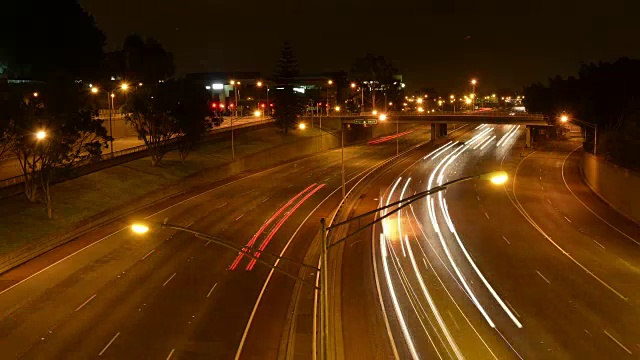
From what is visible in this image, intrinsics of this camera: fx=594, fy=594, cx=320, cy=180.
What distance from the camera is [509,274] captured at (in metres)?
29.6

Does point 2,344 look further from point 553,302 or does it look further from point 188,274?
point 553,302

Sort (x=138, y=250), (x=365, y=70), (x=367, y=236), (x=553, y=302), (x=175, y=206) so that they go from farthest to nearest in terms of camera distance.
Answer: (x=365, y=70), (x=175, y=206), (x=367, y=236), (x=138, y=250), (x=553, y=302)

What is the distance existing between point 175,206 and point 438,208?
70.0 ft

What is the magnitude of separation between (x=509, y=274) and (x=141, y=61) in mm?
94273

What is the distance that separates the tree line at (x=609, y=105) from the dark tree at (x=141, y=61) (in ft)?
222

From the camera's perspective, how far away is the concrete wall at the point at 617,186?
4369cm

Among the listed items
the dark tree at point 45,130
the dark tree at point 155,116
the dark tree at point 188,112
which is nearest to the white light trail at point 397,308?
the dark tree at point 45,130

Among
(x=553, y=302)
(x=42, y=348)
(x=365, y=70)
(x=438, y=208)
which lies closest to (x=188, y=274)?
(x=42, y=348)

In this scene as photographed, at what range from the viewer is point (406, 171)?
72.1 meters

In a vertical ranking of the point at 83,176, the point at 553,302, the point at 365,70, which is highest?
the point at 365,70

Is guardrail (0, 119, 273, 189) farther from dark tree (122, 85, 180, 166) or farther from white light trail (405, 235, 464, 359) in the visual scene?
white light trail (405, 235, 464, 359)

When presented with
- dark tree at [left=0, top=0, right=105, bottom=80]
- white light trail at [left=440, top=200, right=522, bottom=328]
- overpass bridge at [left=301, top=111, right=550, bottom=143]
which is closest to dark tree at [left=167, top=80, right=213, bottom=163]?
dark tree at [left=0, top=0, right=105, bottom=80]

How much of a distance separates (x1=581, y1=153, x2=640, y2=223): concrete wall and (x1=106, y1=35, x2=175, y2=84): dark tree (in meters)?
75.1

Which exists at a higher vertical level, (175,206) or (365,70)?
(365,70)
